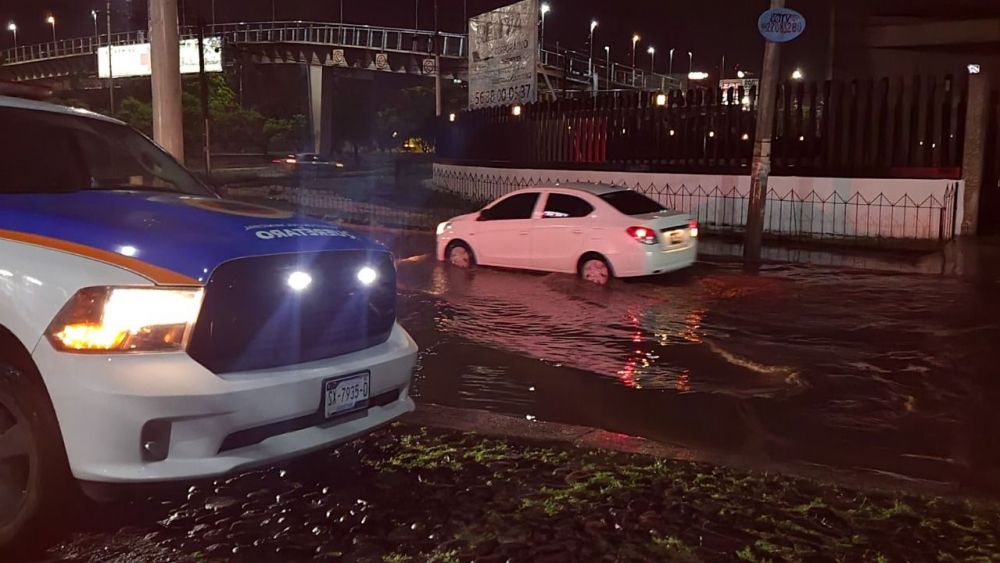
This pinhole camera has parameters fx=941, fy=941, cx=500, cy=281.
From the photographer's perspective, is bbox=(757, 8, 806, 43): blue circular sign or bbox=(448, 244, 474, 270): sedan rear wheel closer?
bbox=(757, 8, 806, 43): blue circular sign

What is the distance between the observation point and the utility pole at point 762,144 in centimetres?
1443

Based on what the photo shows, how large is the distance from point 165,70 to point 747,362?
6689mm

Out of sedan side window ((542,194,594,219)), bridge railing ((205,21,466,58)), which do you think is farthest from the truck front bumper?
bridge railing ((205,21,466,58))

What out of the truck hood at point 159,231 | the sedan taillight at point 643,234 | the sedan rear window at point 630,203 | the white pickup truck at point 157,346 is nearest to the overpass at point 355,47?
the sedan rear window at point 630,203

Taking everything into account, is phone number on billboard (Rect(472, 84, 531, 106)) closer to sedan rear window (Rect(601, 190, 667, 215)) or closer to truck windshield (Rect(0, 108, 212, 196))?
sedan rear window (Rect(601, 190, 667, 215))

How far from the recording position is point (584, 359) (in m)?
8.56

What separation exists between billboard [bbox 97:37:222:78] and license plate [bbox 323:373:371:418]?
2054 inches

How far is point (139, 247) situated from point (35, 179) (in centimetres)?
148

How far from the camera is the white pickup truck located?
3.89 meters

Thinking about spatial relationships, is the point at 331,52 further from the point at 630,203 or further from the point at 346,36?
the point at 630,203

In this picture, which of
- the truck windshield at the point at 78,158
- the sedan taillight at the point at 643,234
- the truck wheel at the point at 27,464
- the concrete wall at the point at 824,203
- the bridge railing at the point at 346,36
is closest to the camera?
the truck wheel at the point at 27,464

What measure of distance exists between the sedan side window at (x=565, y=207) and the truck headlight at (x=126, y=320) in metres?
9.48

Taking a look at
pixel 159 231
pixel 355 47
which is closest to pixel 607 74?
pixel 355 47

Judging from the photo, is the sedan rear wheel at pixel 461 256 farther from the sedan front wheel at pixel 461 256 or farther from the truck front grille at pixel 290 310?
the truck front grille at pixel 290 310
